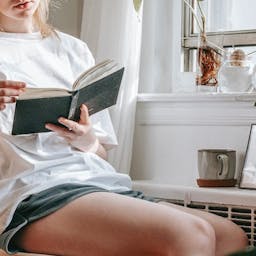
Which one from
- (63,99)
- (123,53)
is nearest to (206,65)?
(123,53)

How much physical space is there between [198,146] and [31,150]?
657 mm

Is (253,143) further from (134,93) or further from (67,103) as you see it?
(67,103)

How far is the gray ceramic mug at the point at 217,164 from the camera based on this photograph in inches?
61.8

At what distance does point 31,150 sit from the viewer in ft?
4.40

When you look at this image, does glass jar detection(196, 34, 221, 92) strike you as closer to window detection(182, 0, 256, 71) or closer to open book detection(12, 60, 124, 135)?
window detection(182, 0, 256, 71)

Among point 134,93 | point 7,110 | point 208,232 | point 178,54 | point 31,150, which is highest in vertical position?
point 178,54

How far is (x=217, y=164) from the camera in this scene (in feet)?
5.16

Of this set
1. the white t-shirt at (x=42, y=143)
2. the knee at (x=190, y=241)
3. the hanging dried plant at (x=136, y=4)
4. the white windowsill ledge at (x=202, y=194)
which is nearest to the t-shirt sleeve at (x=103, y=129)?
the white t-shirt at (x=42, y=143)

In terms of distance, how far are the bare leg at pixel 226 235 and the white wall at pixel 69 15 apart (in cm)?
99

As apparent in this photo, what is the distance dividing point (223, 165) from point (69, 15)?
34.8 inches

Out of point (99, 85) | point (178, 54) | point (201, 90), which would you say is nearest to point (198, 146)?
point (201, 90)

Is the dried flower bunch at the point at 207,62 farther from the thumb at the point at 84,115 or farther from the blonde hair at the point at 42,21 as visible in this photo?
the thumb at the point at 84,115

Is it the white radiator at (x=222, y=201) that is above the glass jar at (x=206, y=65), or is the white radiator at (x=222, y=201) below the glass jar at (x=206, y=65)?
below

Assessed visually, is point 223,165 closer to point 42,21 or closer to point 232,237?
point 232,237
